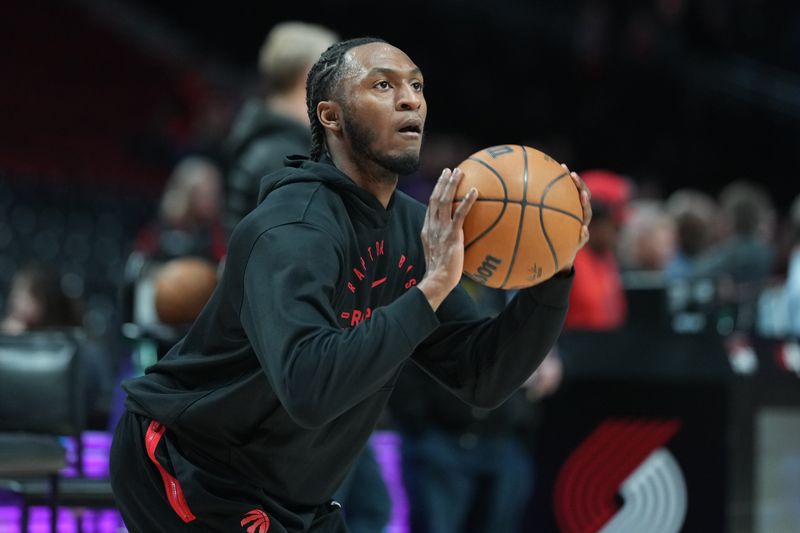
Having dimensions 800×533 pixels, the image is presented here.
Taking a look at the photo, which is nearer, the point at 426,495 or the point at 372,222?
the point at 372,222

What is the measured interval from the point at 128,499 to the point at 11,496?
267 centimetres

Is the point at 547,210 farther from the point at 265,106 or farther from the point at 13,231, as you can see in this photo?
the point at 13,231

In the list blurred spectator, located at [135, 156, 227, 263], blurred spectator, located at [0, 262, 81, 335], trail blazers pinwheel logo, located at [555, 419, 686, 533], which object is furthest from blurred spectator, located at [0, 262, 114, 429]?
trail blazers pinwheel logo, located at [555, 419, 686, 533]

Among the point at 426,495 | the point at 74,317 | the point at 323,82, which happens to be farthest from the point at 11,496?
the point at 323,82

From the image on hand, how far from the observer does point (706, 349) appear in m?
5.91

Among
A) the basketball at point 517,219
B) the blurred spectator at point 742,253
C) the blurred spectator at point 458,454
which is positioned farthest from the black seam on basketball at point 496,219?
the blurred spectator at point 742,253

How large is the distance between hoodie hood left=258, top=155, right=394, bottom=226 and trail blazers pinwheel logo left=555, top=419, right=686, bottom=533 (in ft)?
10.6

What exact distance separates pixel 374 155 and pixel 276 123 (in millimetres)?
1767

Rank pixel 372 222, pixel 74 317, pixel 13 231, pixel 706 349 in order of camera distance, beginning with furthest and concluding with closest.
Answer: pixel 13 231, pixel 74 317, pixel 706 349, pixel 372 222

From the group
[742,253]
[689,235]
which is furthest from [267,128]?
[689,235]

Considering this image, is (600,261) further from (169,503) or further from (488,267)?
(169,503)

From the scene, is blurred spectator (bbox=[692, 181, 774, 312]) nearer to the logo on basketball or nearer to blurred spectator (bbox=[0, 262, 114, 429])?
blurred spectator (bbox=[0, 262, 114, 429])

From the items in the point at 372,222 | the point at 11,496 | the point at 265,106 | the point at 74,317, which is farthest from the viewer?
the point at 74,317

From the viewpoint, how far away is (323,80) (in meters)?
3.01
